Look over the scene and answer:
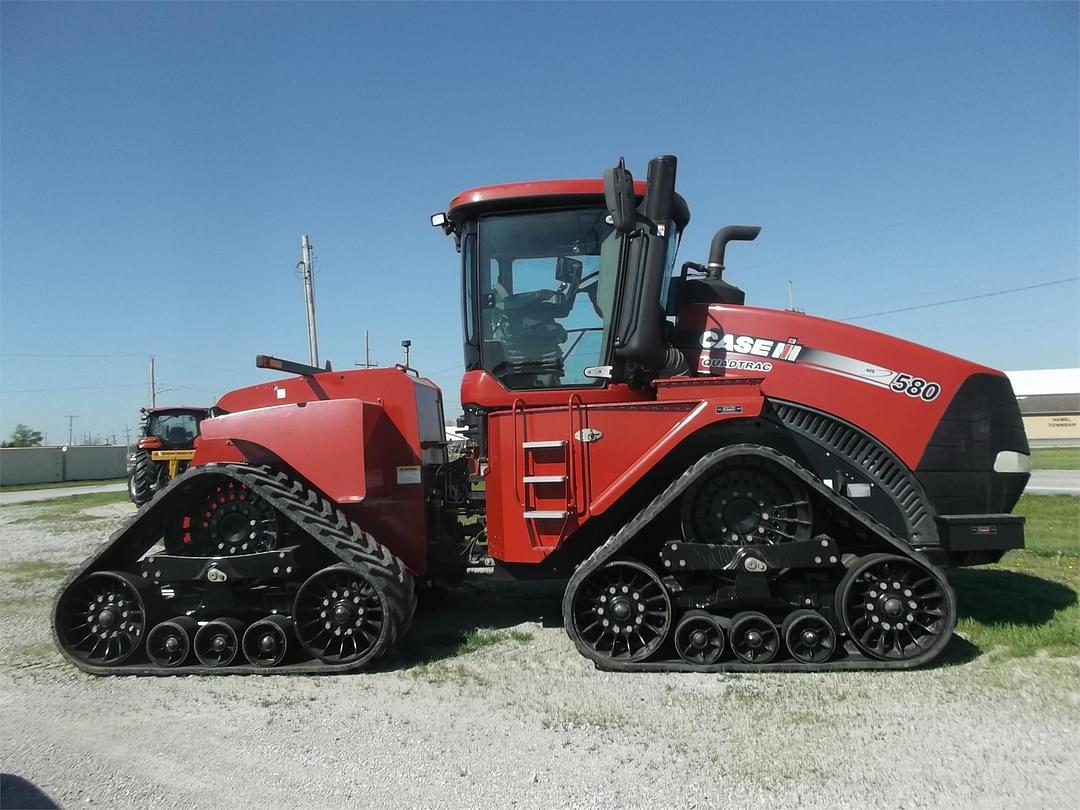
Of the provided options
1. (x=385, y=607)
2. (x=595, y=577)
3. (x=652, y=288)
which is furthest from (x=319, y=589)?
(x=652, y=288)

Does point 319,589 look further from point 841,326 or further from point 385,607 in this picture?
point 841,326

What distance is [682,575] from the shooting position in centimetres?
479

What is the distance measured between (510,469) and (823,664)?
2305 millimetres

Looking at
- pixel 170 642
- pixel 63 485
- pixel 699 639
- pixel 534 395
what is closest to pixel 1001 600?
pixel 699 639

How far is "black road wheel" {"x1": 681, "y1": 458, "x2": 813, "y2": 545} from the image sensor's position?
15.5 ft

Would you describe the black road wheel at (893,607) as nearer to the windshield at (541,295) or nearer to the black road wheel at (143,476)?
the windshield at (541,295)

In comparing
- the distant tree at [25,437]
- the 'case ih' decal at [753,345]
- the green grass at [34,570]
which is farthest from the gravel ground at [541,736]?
the distant tree at [25,437]

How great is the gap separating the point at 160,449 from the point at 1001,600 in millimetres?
15612

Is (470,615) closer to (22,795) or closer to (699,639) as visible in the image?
(699,639)

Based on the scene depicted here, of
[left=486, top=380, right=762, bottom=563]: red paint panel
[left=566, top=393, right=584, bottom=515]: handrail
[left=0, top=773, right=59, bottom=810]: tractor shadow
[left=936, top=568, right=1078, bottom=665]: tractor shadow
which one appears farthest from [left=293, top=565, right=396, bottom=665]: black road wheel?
[left=936, top=568, right=1078, bottom=665]: tractor shadow

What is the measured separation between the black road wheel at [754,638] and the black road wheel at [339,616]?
2166 millimetres

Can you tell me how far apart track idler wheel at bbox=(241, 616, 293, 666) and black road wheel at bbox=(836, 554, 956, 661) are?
11.6 feet

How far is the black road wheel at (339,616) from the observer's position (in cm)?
480

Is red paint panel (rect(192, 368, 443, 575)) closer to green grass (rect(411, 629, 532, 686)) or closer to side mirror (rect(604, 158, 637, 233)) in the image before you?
green grass (rect(411, 629, 532, 686))
